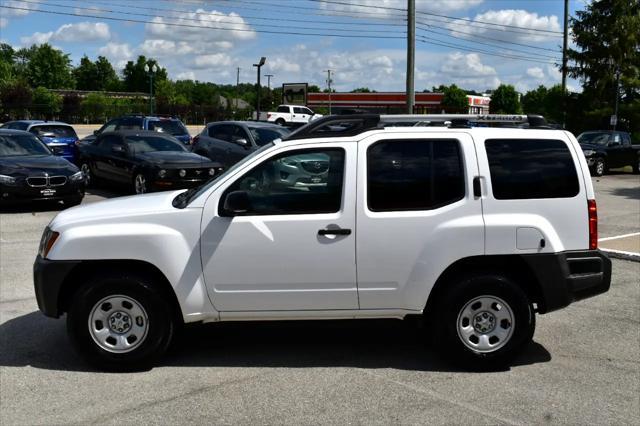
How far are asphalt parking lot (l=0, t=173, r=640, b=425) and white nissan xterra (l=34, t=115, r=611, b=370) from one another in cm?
30

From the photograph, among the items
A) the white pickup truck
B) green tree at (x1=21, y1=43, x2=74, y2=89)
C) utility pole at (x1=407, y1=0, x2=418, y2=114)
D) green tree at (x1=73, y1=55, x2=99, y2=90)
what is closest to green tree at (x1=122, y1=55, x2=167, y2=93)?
green tree at (x1=73, y1=55, x2=99, y2=90)

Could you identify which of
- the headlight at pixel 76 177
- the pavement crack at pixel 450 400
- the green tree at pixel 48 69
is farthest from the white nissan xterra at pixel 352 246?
the green tree at pixel 48 69

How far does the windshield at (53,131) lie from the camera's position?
19.6 metres

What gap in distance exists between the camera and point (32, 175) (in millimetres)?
12969

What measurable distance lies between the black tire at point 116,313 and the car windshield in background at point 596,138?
23640mm

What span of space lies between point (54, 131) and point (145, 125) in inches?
102

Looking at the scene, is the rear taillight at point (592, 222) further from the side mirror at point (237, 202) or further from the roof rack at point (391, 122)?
the side mirror at point (237, 202)

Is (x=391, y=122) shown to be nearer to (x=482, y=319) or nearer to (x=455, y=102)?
(x=482, y=319)

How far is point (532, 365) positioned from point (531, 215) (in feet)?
3.96

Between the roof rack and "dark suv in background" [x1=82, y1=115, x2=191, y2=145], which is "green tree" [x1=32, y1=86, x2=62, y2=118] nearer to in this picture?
"dark suv in background" [x1=82, y1=115, x2=191, y2=145]

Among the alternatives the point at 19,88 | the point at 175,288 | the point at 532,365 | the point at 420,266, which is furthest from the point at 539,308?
the point at 19,88

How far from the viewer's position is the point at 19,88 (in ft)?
205

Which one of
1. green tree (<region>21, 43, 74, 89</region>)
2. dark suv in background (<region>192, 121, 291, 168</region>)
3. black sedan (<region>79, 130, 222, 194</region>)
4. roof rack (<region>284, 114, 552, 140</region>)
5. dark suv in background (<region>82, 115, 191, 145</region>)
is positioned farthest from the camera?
green tree (<region>21, 43, 74, 89</region>)

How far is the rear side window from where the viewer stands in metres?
5.13
